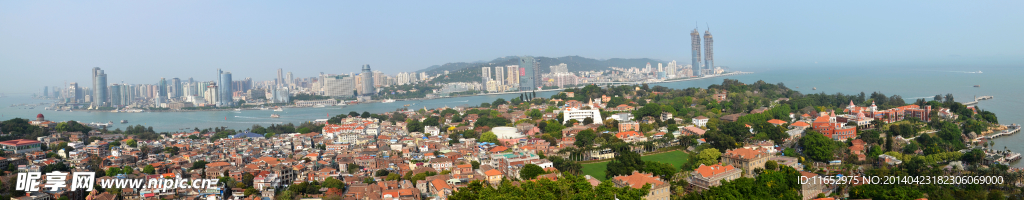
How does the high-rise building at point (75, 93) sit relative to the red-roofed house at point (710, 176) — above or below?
above

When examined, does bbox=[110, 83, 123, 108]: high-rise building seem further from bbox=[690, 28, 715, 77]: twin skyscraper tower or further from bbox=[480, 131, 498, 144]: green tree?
bbox=[690, 28, 715, 77]: twin skyscraper tower

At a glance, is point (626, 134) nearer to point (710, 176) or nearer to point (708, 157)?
point (708, 157)

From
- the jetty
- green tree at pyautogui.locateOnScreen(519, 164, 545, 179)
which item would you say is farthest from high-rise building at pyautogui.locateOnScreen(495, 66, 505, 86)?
green tree at pyautogui.locateOnScreen(519, 164, 545, 179)

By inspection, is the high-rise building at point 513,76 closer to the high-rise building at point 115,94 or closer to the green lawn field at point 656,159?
the high-rise building at point 115,94

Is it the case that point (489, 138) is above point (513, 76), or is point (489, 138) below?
below

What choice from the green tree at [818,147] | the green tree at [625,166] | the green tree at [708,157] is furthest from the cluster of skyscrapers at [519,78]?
the green tree at [625,166]

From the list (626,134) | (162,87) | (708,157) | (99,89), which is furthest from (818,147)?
(162,87)
